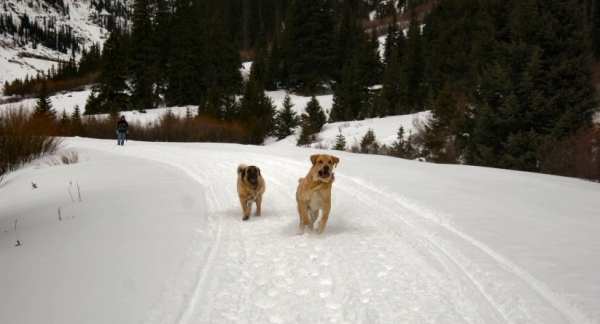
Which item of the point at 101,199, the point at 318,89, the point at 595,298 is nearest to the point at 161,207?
the point at 101,199

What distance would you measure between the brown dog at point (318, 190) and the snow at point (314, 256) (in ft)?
1.12

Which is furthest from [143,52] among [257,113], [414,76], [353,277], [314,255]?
[353,277]

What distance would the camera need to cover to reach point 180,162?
1459 centimetres

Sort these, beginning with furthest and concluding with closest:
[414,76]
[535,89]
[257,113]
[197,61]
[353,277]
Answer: [197,61] → [414,76] → [257,113] → [535,89] → [353,277]

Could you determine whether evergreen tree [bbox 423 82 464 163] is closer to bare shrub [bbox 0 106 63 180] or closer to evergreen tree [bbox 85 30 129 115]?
bare shrub [bbox 0 106 63 180]

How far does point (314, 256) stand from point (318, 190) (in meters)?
1.17

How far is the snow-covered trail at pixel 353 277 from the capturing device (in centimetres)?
356

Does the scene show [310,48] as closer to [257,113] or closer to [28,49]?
[257,113]

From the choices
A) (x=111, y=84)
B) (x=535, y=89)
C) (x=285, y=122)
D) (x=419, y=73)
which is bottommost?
(x=285, y=122)

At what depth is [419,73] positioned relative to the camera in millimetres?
42438

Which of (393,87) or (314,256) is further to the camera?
(393,87)

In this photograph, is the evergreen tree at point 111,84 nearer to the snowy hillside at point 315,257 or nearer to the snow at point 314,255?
the snow at point 314,255

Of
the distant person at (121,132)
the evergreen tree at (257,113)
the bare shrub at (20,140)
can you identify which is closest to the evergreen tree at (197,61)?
the evergreen tree at (257,113)

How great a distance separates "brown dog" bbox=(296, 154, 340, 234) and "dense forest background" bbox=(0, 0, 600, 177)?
33.1 feet
